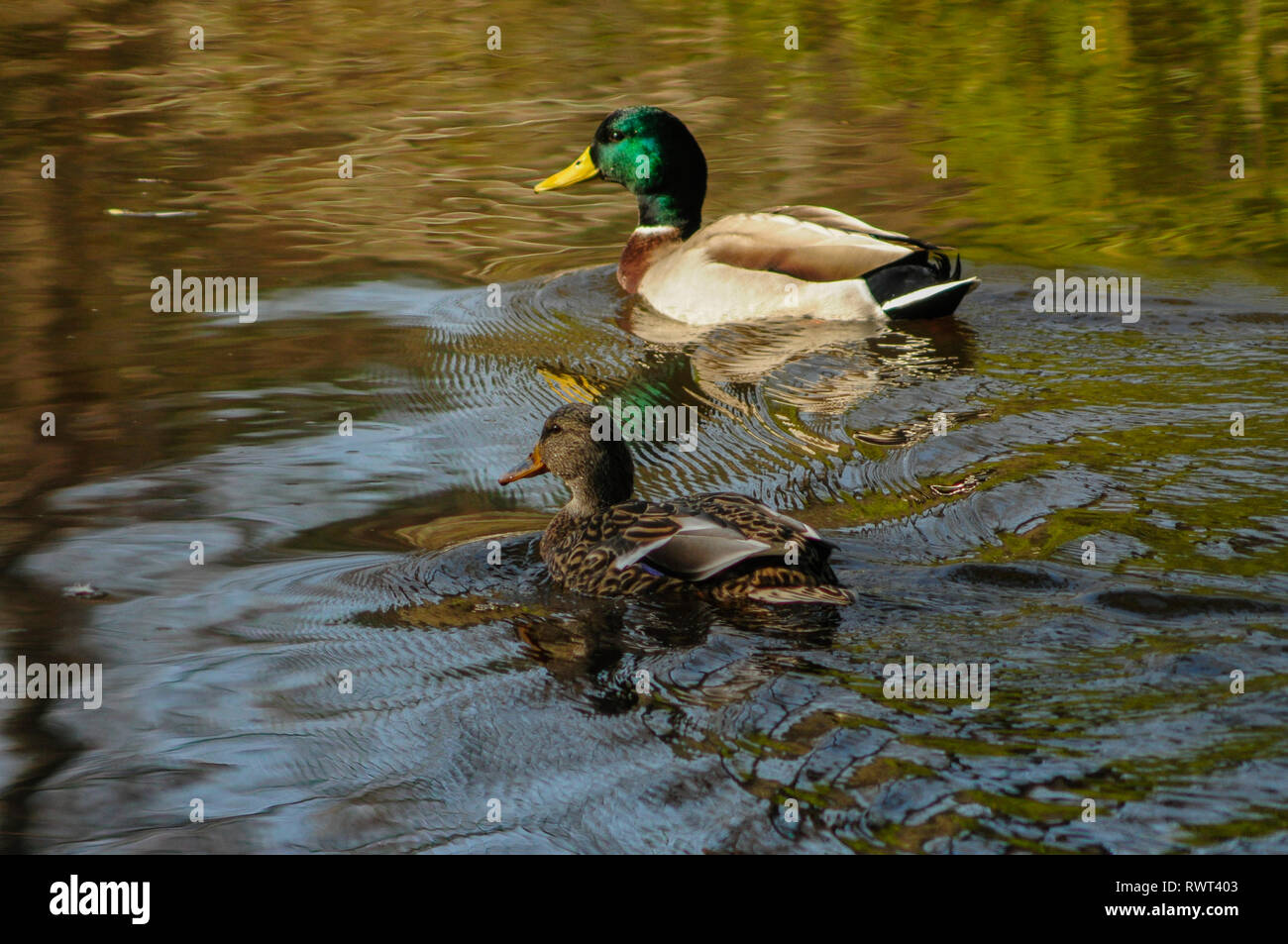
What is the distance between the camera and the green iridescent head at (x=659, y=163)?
1016 centimetres

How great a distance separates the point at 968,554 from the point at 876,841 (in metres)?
1.92

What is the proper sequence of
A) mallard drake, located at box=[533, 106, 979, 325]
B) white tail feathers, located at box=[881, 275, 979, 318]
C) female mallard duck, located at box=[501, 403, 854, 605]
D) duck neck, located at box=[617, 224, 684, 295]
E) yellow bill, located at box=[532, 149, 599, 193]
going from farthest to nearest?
yellow bill, located at box=[532, 149, 599, 193] → duck neck, located at box=[617, 224, 684, 295] → mallard drake, located at box=[533, 106, 979, 325] → white tail feathers, located at box=[881, 275, 979, 318] → female mallard duck, located at box=[501, 403, 854, 605]

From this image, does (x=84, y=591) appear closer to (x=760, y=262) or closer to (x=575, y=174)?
(x=760, y=262)

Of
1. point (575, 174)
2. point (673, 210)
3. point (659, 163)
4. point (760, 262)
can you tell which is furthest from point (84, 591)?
point (575, 174)

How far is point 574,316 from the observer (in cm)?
909

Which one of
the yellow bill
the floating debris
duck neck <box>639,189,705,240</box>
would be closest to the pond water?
the floating debris

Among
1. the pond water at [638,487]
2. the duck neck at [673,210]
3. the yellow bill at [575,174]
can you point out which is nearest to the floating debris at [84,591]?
the pond water at [638,487]

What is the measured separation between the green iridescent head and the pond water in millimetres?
674

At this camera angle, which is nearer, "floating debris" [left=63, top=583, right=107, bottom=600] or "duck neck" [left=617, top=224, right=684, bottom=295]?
"floating debris" [left=63, top=583, right=107, bottom=600]

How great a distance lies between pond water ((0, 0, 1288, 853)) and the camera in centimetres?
370

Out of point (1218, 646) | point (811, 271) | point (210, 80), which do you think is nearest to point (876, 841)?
point (1218, 646)

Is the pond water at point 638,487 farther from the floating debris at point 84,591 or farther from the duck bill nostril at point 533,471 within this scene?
the duck bill nostril at point 533,471

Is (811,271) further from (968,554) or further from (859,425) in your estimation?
(968,554)

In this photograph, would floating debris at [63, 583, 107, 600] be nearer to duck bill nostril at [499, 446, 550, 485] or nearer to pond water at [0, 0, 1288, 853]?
pond water at [0, 0, 1288, 853]
